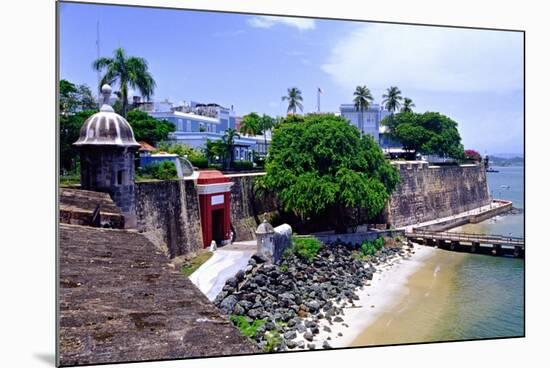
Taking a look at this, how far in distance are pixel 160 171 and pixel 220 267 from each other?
1772 millimetres

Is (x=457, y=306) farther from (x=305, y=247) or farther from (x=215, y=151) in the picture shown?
(x=215, y=151)

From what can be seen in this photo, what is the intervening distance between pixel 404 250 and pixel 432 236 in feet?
5.14

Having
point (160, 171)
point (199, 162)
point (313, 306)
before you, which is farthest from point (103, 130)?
point (199, 162)

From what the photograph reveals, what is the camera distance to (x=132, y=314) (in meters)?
4.13

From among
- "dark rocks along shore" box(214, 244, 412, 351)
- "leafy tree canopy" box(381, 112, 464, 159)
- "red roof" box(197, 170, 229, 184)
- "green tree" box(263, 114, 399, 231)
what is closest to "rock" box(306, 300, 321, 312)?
"dark rocks along shore" box(214, 244, 412, 351)

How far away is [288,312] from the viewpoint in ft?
29.6

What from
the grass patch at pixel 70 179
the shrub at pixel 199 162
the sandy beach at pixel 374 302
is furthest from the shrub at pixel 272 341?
the shrub at pixel 199 162

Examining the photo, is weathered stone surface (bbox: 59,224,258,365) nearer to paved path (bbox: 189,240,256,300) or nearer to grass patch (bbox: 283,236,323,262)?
paved path (bbox: 189,240,256,300)

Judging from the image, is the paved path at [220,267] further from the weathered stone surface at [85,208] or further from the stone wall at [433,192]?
the stone wall at [433,192]

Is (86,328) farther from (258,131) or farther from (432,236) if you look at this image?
(432,236)

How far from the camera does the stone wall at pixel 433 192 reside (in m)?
15.7

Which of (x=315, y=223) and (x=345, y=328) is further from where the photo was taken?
(x=315, y=223)

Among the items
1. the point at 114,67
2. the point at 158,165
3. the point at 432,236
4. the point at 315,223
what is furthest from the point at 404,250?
the point at 114,67

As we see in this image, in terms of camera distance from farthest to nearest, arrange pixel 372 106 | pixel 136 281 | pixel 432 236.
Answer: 1. pixel 432 236
2. pixel 372 106
3. pixel 136 281
